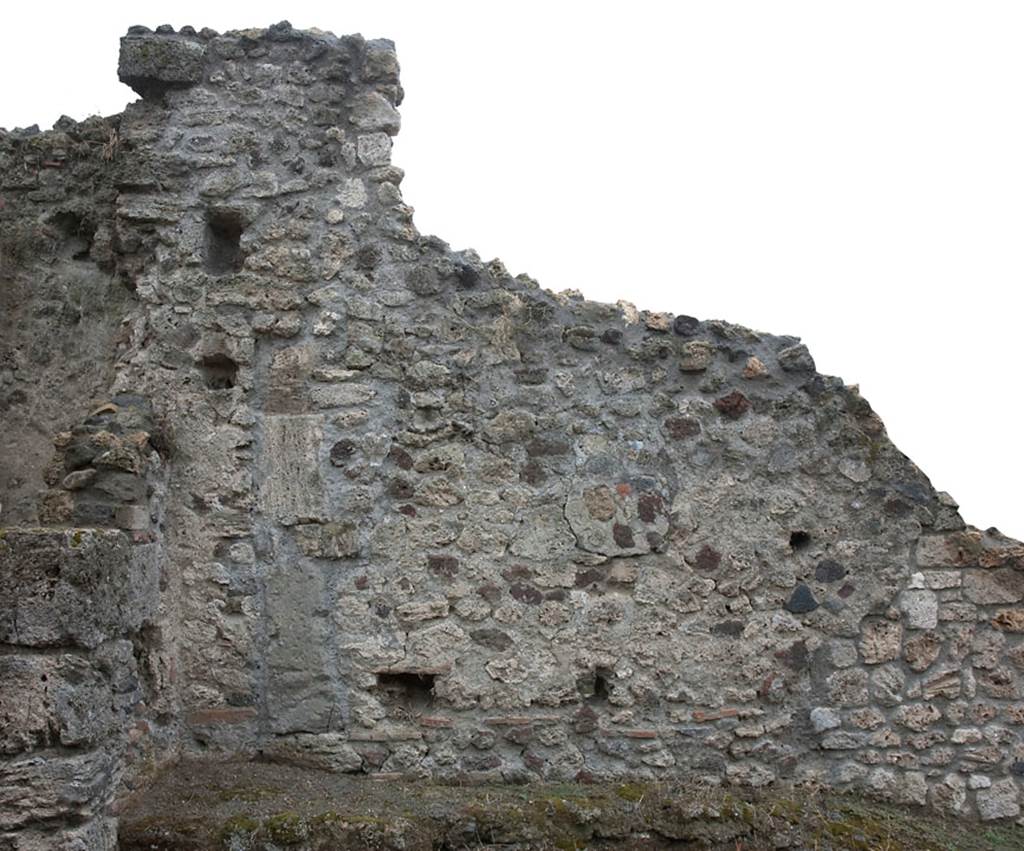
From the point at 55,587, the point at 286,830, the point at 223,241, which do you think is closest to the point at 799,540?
the point at 286,830

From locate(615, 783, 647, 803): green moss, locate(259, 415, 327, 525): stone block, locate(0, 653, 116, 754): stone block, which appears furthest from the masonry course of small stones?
locate(0, 653, 116, 754): stone block

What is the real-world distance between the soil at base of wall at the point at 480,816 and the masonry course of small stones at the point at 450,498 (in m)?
0.19

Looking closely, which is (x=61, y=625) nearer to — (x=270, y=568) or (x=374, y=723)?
(x=270, y=568)

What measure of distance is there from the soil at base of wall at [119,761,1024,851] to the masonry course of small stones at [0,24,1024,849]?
195 mm

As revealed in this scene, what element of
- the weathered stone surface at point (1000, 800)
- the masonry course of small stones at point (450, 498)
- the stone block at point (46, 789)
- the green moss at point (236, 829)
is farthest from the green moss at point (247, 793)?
the weathered stone surface at point (1000, 800)

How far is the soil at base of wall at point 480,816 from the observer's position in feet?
14.2

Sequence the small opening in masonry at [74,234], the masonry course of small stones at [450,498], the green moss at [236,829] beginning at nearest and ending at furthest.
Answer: the green moss at [236,829]
the masonry course of small stones at [450,498]
the small opening in masonry at [74,234]

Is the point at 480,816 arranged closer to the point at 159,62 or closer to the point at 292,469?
the point at 292,469

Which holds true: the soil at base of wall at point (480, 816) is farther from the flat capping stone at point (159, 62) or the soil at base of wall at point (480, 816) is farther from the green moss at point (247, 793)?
the flat capping stone at point (159, 62)

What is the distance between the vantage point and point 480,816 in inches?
181

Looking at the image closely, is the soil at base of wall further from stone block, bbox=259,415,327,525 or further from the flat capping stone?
the flat capping stone

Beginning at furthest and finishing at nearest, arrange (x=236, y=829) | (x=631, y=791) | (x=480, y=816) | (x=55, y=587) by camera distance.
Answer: (x=631, y=791) → (x=480, y=816) → (x=236, y=829) → (x=55, y=587)

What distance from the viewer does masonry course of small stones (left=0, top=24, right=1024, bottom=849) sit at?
5258 millimetres

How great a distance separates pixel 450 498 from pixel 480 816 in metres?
1.52
